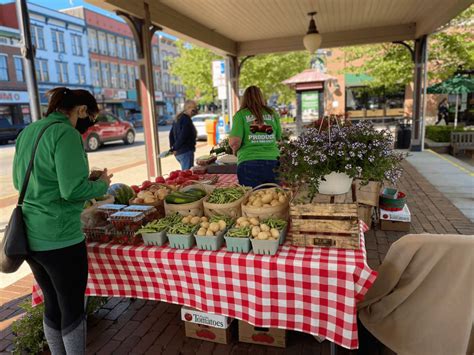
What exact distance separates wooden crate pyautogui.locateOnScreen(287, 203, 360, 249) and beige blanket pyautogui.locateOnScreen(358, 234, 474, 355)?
25cm

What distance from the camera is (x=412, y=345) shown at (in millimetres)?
1949

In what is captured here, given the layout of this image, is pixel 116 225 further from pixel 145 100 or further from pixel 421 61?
pixel 421 61

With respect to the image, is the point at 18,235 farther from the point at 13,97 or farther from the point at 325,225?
the point at 13,97

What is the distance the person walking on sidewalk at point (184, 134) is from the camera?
6.00 metres

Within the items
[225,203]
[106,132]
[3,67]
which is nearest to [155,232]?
[225,203]

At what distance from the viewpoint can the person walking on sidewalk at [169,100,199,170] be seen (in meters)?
6.00

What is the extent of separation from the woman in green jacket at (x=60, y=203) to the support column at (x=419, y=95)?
10.4m

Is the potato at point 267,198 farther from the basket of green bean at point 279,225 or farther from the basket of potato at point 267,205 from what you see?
the basket of green bean at point 279,225

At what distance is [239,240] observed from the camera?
2070 mm

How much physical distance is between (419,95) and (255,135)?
29.5 feet

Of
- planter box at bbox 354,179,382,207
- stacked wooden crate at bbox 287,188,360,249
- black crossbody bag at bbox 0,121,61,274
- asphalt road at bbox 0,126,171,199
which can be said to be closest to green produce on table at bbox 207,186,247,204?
stacked wooden crate at bbox 287,188,360,249

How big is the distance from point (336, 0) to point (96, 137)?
37.4 ft

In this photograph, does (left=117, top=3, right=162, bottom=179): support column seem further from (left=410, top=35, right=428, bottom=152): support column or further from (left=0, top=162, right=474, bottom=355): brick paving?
(left=410, top=35, right=428, bottom=152): support column

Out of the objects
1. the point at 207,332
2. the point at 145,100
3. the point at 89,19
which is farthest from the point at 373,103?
the point at 89,19
